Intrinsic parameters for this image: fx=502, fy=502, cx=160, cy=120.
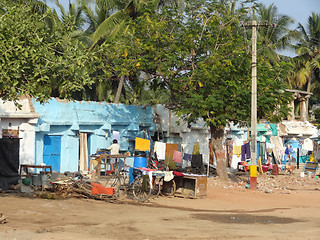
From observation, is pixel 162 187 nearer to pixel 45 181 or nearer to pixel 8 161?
pixel 45 181

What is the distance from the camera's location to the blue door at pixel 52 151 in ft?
79.6

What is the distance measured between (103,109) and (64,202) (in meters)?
11.7

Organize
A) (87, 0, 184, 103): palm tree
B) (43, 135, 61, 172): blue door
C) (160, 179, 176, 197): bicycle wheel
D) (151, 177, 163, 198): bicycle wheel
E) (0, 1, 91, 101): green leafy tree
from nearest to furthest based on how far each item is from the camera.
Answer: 1. (0, 1, 91, 101): green leafy tree
2. (151, 177, 163, 198): bicycle wheel
3. (160, 179, 176, 197): bicycle wheel
4. (43, 135, 61, 172): blue door
5. (87, 0, 184, 103): palm tree

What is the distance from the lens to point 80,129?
26.0 m

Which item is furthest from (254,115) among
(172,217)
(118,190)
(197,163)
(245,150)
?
(172,217)

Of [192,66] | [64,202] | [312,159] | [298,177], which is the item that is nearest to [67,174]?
[64,202]

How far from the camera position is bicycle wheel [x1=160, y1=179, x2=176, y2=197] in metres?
18.6

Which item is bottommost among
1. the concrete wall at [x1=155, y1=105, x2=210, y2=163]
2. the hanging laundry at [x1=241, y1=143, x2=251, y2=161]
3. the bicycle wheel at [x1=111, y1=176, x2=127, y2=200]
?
the bicycle wheel at [x1=111, y1=176, x2=127, y2=200]

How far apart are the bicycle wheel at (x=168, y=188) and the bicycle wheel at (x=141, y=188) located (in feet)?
3.34

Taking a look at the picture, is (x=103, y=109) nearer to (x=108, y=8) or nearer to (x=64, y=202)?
(x=108, y=8)

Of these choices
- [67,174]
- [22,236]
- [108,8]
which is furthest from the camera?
[108,8]

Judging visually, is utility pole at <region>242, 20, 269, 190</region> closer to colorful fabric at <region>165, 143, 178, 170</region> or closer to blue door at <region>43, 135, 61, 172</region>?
colorful fabric at <region>165, 143, 178, 170</region>

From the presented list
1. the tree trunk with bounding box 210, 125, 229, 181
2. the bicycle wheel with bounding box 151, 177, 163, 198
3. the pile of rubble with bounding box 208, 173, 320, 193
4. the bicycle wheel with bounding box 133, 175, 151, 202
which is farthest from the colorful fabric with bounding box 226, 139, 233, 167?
the bicycle wheel with bounding box 133, 175, 151, 202

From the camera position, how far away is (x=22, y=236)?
10.0m
